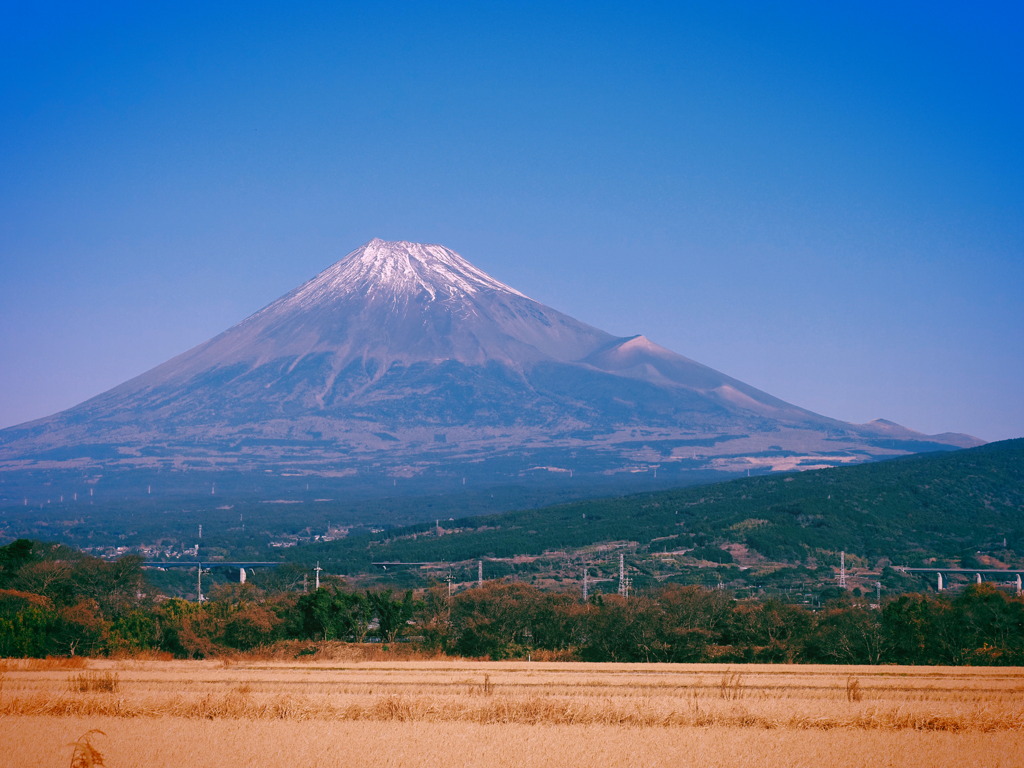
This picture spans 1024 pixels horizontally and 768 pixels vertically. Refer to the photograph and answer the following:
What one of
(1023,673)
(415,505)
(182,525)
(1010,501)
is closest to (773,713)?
(1023,673)

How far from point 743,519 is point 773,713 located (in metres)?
71.1

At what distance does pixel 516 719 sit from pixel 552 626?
1717 centimetres

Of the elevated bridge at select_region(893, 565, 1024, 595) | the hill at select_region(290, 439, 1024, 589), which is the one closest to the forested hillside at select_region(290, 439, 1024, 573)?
the hill at select_region(290, 439, 1024, 589)

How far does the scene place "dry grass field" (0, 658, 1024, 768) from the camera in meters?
17.1

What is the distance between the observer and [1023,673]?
26391 millimetres

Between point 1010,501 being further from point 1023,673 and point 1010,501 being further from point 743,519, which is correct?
point 1023,673

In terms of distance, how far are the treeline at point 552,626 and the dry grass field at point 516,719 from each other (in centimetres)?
641

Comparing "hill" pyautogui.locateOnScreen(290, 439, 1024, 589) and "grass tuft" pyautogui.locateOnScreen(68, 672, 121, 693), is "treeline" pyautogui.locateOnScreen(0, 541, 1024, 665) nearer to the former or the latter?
"grass tuft" pyautogui.locateOnScreen(68, 672, 121, 693)

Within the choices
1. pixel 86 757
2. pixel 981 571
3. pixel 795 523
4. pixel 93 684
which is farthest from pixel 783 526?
pixel 86 757

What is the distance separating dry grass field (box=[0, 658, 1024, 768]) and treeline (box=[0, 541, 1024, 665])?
253 inches

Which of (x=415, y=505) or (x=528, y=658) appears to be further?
(x=415, y=505)

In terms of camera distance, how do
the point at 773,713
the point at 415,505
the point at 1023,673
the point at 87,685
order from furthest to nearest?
the point at 415,505 → the point at 1023,673 → the point at 87,685 → the point at 773,713

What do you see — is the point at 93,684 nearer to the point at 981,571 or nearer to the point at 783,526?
the point at 981,571

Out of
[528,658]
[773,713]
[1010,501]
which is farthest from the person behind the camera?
[1010,501]
